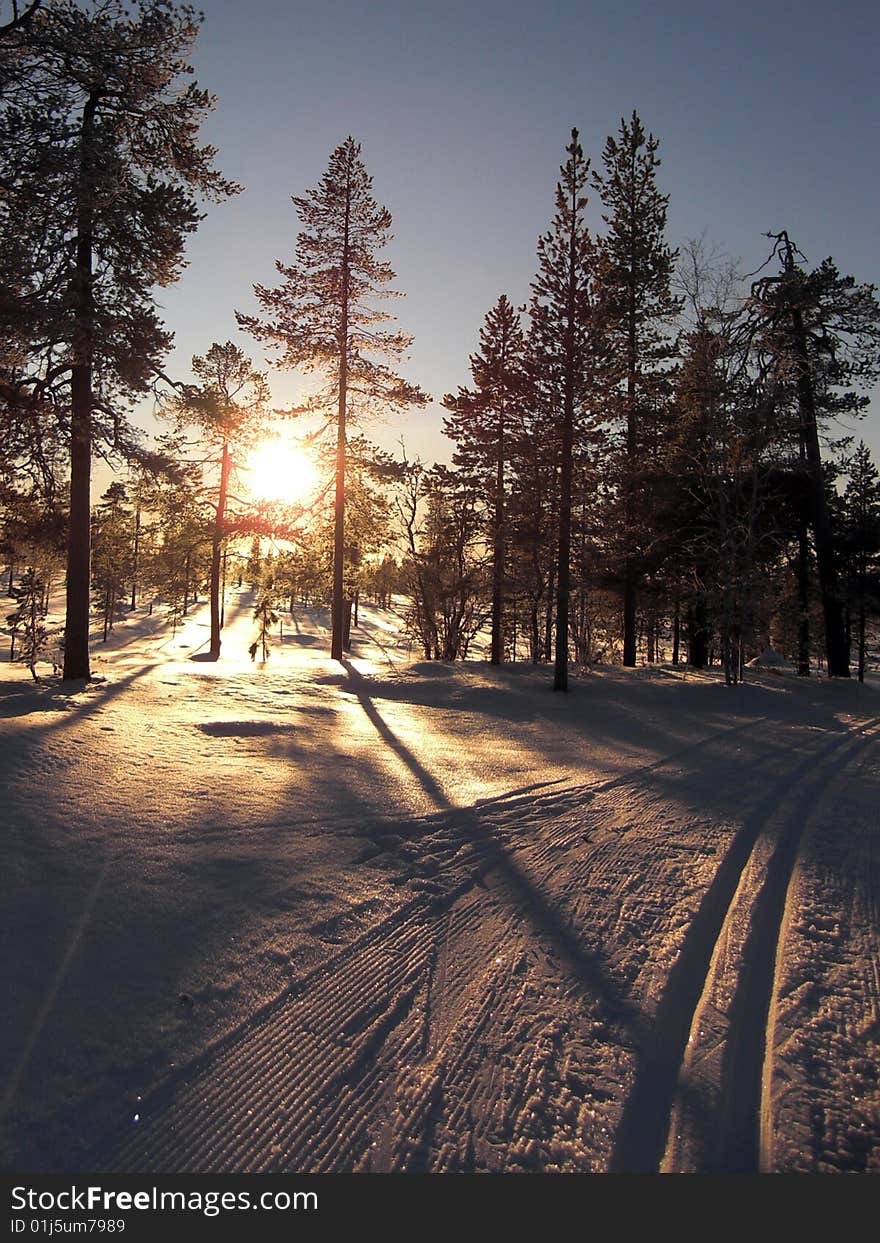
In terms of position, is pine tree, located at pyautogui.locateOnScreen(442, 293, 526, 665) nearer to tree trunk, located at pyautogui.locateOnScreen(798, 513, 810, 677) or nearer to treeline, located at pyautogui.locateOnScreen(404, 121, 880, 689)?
treeline, located at pyautogui.locateOnScreen(404, 121, 880, 689)

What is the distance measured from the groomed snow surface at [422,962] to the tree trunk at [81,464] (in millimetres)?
4487

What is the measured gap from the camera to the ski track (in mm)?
2459

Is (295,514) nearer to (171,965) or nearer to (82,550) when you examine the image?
(82,550)

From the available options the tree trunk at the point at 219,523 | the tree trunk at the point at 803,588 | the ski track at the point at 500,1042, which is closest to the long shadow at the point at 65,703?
the ski track at the point at 500,1042

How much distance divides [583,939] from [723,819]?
10.4 ft

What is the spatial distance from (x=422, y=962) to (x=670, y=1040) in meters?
1.41

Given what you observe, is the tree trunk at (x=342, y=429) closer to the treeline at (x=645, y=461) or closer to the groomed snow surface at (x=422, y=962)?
the treeline at (x=645, y=461)

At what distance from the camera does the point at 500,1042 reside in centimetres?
310

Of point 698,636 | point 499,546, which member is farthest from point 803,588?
point 499,546

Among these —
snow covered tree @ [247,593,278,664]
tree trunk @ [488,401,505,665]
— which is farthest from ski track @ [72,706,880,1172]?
tree trunk @ [488,401,505,665]

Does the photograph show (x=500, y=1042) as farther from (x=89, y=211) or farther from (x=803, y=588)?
(x=803, y=588)

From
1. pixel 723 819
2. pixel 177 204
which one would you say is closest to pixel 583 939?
pixel 723 819

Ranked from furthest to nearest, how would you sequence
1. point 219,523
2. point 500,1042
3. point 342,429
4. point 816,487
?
point 219,523 < point 816,487 < point 342,429 < point 500,1042

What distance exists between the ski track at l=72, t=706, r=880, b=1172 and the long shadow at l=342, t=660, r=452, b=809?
6.46 ft
